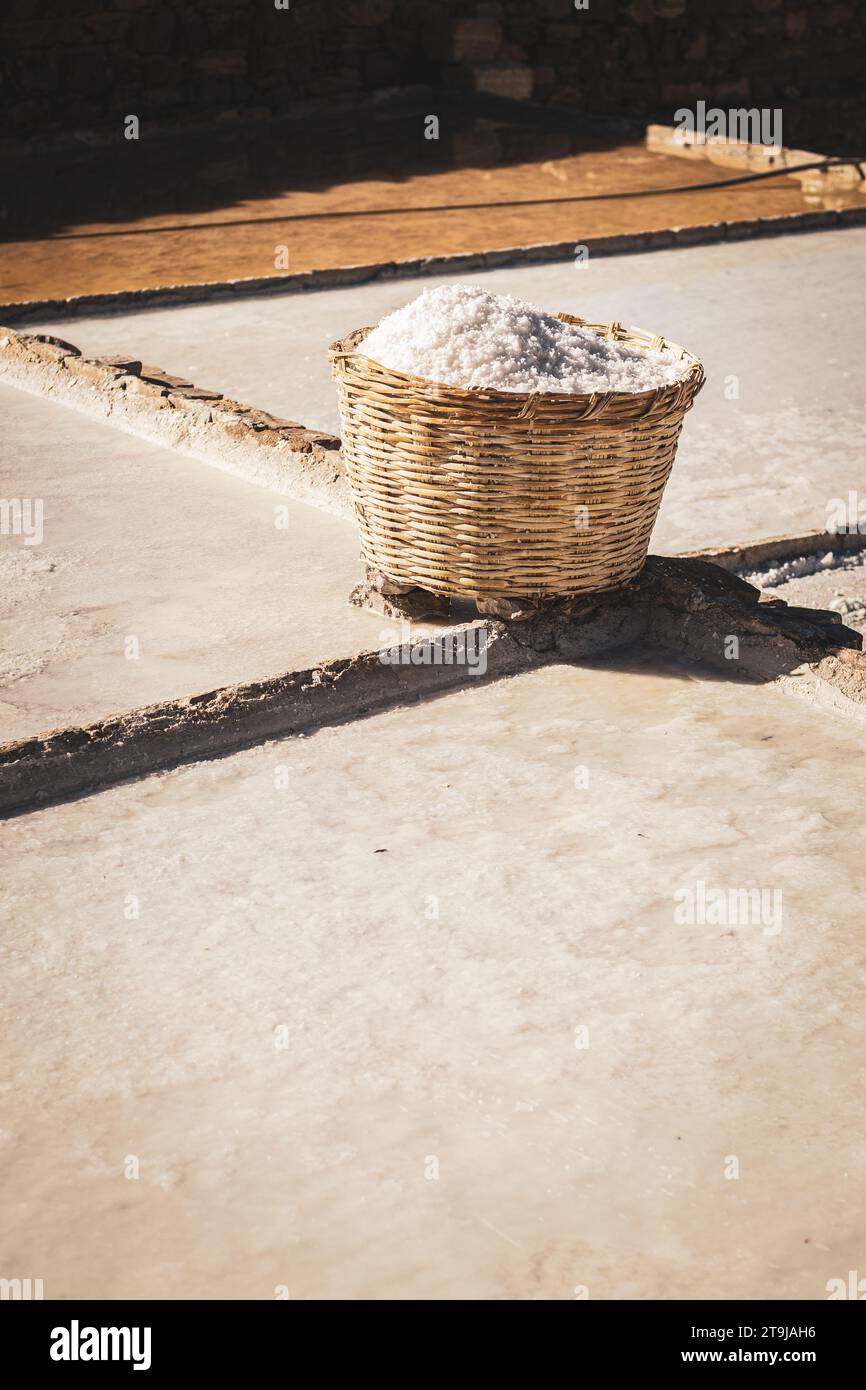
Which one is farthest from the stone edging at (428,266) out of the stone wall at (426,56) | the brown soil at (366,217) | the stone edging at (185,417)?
the stone wall at (426,56)

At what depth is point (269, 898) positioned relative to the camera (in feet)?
8.74

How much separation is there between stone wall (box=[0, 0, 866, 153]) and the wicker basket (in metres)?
10.3

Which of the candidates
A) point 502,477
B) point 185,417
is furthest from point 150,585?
point 185,417

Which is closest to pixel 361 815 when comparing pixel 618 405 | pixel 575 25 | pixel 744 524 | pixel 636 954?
pixel 636 954

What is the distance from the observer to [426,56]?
14.6 metres

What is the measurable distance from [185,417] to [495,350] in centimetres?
213

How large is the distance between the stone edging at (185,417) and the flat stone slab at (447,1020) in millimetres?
1667

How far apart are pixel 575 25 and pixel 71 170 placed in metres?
5.32

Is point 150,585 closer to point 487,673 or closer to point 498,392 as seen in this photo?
point 487,673

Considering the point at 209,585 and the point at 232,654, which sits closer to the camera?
the point at 232,654

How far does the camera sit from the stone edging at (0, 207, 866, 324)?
7.77 m

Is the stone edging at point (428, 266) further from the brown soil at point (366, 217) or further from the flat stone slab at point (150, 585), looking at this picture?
the flat stone slab at point (150, 585)

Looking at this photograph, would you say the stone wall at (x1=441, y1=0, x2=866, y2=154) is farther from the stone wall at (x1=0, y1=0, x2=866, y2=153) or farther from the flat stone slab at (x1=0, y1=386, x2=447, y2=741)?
the flat stone slab at (x1=0, y1=386, x2=447, y2=741)

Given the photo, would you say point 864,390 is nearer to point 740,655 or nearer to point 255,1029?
point 740,655
